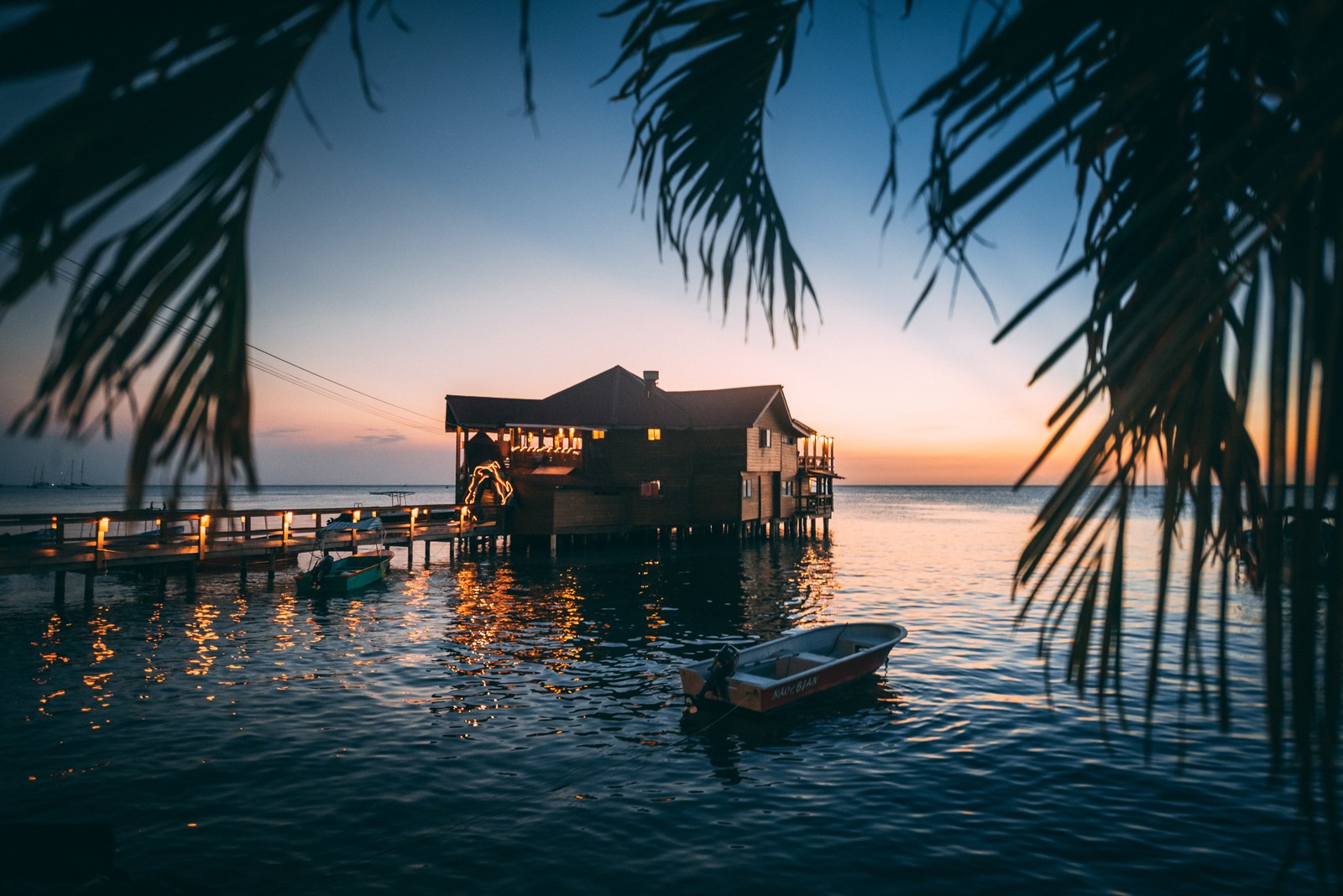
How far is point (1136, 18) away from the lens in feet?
4.25

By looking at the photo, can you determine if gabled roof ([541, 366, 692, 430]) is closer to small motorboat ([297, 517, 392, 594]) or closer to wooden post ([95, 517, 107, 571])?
small motorboat ([297, 517, 392, 594])

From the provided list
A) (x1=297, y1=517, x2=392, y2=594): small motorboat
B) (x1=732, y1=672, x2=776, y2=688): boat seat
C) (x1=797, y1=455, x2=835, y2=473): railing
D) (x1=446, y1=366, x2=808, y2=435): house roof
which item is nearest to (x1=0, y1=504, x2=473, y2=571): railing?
(x1=297, y1=517, x2=392, y2=594): small motorboat

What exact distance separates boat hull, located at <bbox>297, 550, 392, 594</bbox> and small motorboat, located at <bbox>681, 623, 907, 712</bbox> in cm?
1851

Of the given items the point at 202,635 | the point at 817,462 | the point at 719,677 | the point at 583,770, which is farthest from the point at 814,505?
the point at 583,770

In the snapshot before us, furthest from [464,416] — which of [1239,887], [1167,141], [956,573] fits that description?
[1167,141]

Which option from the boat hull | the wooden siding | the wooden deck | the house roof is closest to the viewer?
the wooden deck

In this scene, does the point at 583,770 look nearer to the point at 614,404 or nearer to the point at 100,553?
the point at 100,553

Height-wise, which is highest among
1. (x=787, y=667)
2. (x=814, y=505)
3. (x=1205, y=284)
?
(x=1205, y=284)

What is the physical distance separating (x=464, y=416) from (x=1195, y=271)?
43.9 m

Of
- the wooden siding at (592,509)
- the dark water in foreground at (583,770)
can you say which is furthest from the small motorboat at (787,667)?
the wooden siding at (592,509)

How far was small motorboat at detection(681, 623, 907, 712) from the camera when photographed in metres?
14.0

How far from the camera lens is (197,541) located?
2788 centimetres

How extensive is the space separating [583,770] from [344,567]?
22.2 metres

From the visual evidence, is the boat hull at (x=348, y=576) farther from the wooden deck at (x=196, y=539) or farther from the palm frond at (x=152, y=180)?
the palm frond at (x=152, y=180)
